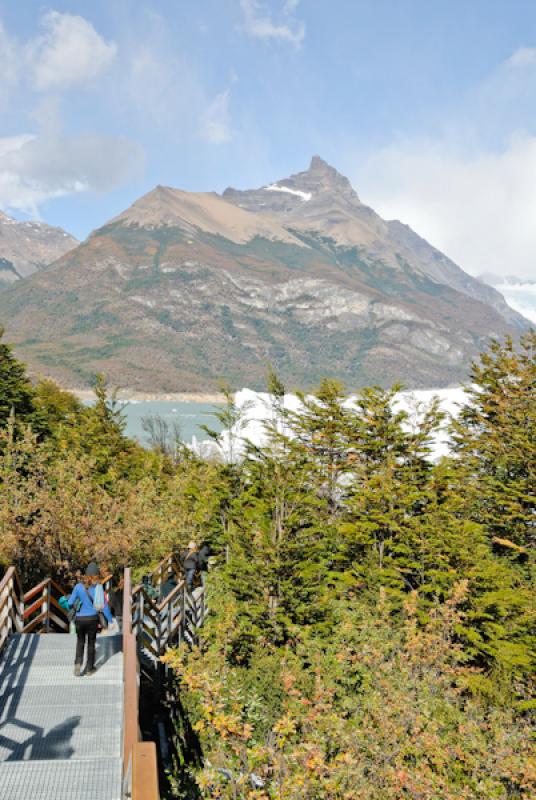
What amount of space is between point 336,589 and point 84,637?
29.1ft

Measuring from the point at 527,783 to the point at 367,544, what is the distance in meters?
9.20

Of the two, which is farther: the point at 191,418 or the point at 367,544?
the point at 191,418

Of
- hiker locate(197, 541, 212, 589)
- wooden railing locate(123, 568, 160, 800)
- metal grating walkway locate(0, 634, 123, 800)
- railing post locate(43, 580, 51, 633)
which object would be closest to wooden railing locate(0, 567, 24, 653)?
metal grating walkway locate(0, 634, 123, 800)

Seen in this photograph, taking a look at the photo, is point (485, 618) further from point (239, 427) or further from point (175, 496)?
point (175, 496)

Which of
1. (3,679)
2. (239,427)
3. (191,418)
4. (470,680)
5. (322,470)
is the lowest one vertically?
(470,680)

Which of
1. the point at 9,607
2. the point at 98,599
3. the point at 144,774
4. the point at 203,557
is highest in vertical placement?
the point at 98,599

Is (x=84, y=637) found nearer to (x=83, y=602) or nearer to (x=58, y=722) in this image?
(x=83, y=602)

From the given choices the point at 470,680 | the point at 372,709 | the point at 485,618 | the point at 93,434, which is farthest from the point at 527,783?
the point at 93,434

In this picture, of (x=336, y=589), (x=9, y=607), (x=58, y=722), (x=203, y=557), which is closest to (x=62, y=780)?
(x=58, y=722)

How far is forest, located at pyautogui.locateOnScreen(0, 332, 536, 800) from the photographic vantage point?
764cm

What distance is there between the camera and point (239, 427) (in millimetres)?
20188

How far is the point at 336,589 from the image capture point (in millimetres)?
15656

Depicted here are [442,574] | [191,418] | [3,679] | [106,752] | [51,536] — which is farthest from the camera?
[191,418]

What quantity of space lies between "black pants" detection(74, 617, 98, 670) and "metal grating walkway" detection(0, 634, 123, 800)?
0.73 ft
